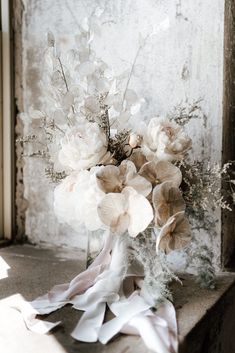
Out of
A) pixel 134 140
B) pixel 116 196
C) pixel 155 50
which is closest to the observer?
pixel 116 196

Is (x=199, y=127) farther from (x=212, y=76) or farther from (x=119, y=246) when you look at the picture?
(x=119, y=246)

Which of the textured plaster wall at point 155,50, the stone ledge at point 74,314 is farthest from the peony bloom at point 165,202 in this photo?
the textured plaster wall at point 155,50

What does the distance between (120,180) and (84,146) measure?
12 cm

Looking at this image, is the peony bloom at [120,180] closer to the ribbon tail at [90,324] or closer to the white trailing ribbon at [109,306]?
the white trailing ribbon at [109,306]

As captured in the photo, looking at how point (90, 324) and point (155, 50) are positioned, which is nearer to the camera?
point (90, 324)

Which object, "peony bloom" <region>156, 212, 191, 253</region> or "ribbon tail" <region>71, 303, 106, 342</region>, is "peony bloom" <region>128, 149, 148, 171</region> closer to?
A: "peony bloom" <region>156, 212, 191, 253</region>

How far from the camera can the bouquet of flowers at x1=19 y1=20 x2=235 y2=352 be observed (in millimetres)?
963

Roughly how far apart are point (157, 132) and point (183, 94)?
43 cm

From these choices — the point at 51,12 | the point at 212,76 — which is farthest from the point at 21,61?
the point at 212,76

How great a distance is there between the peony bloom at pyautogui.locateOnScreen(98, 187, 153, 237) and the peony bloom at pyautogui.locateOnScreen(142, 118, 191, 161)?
0.14 meters

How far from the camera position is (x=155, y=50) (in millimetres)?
1424

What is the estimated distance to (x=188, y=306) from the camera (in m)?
1.11

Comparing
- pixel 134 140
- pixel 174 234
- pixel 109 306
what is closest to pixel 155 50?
pixel 134 140

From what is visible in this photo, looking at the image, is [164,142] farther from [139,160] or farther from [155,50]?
[155,50]
